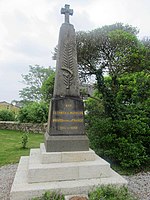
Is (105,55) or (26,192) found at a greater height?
(105,55)

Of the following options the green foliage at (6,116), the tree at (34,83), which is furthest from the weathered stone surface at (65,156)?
the tree at (34,83)

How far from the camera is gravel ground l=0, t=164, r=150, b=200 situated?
3.90m

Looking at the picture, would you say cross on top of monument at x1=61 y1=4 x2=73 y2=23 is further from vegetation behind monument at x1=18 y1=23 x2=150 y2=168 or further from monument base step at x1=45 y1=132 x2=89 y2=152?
monument base step at x1=45 y1=132 x2=89 y2=152

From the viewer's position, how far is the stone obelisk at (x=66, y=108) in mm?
4085

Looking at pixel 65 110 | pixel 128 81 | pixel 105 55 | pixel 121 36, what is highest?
pixel 121 36

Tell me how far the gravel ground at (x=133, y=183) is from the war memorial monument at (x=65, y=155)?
555 mm

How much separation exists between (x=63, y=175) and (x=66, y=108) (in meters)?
1.43

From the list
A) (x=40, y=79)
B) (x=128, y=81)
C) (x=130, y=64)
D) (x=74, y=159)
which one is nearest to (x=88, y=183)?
(x=74, y=159)

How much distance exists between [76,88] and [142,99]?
142 inches

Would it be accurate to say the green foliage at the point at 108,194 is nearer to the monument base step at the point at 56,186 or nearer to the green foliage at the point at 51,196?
the monument base step at the point at 56,186

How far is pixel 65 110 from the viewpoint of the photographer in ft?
13.9

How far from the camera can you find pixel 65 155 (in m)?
3.87

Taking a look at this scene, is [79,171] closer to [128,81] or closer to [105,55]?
[128,81]

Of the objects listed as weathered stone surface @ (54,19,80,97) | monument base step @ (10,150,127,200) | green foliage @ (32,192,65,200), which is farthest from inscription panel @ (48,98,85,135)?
green foliage @ (32,192,65,200)
